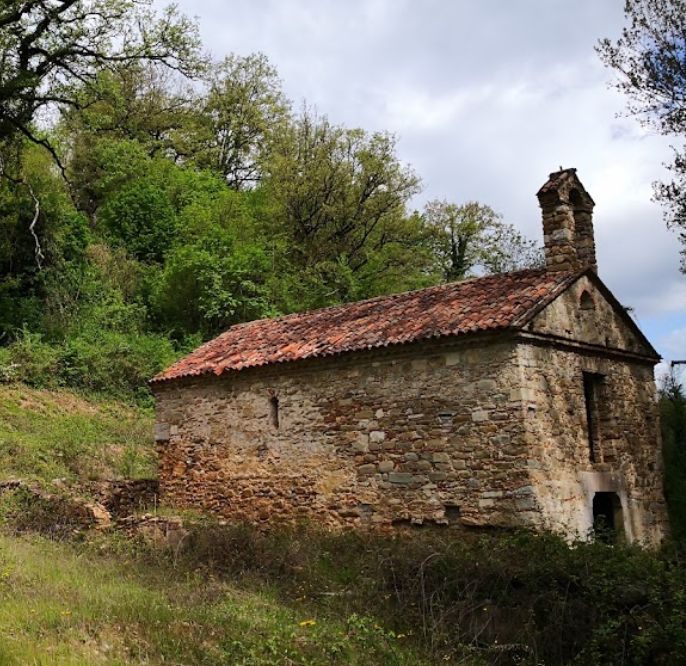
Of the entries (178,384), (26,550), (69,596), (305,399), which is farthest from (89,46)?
(69,596)

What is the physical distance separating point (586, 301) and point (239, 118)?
26.0 m

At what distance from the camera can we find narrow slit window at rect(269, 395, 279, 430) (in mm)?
13617

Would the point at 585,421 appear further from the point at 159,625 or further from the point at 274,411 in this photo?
the point at 159,625

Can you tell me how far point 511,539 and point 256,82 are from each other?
30.4 metres

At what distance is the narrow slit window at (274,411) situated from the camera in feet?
44.7

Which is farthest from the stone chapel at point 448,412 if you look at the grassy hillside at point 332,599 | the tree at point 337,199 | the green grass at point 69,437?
the tree at point 337,199

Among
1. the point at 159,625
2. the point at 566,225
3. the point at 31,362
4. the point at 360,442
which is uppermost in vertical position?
the point at 566,225

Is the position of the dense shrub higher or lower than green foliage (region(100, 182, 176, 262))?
lower

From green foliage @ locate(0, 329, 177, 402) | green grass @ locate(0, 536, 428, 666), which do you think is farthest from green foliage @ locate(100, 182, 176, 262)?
green grass @ locate(0, 536, 428, 666)

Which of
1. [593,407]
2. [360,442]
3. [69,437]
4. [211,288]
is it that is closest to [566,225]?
[593,407]

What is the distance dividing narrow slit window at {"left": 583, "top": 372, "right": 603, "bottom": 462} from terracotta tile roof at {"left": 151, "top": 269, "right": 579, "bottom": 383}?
1887 millimetres

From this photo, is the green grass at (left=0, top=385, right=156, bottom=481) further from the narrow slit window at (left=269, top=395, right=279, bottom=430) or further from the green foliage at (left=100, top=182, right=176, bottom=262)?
the green foliage at (left=100, top=182, right=176, bottom=262)

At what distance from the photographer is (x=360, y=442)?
12297 millimetres

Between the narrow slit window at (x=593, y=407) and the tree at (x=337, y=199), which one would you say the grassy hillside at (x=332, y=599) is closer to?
the narrow slit window at (x=593, y=407)
